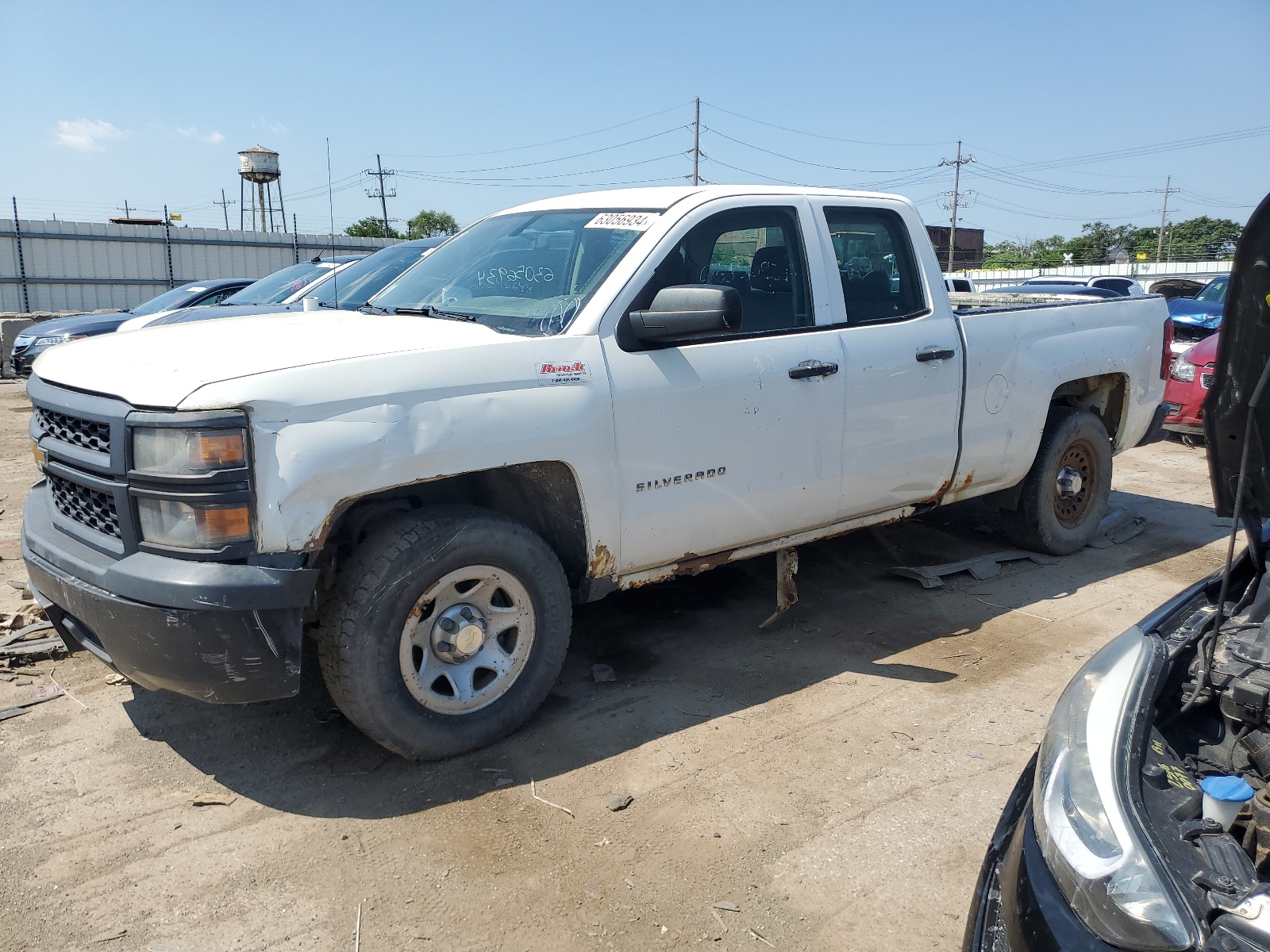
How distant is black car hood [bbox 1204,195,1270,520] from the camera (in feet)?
6.81

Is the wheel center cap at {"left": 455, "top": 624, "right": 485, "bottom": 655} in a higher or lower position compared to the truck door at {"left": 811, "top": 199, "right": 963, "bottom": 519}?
lower

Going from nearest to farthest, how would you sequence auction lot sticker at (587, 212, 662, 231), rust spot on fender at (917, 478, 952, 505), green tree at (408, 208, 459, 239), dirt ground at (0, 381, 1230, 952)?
dirt ground at (0, 381, 1230, 952)
auction lot sticker at (587, 212, 662, 231)
rust spot on fender at (917, 478, 952, 505)
green tree at (408, 208, 459, 239)

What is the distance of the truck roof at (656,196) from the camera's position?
4.17m

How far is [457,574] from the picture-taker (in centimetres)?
339

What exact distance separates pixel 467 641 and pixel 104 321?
11417 mm

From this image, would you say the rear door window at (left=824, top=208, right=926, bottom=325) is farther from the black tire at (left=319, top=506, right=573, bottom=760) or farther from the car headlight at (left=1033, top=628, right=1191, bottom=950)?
the car headlight at (left=1033, top=628, right=1191, bottom=950)

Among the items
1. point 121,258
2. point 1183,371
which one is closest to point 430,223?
point 121,258

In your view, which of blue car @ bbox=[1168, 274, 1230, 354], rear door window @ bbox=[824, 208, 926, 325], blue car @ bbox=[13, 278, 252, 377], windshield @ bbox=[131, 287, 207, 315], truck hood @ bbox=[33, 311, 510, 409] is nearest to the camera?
truck hood @ bbox=[33, 311, 510, 409]

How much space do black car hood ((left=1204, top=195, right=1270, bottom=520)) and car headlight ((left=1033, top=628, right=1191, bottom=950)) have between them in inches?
16.8

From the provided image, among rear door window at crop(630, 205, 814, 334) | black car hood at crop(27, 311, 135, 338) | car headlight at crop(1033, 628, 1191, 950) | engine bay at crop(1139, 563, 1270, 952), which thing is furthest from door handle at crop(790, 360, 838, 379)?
black car hood at crop(27, 311, 135, 338)

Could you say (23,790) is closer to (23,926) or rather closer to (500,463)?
(23,926)

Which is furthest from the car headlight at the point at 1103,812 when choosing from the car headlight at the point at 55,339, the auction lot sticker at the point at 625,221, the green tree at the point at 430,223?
the green tree at the point at 430,223

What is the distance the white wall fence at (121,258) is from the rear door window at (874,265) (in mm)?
21026

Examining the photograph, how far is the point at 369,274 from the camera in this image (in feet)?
26.4
